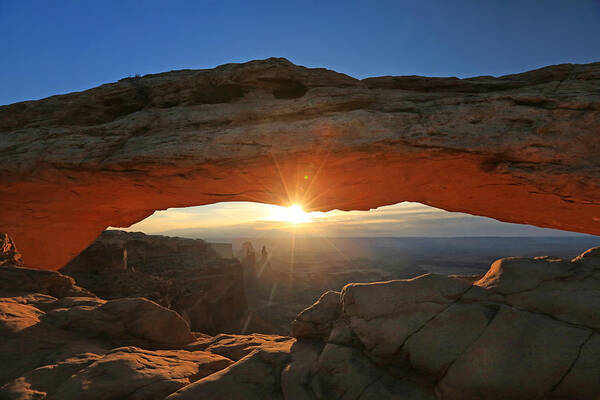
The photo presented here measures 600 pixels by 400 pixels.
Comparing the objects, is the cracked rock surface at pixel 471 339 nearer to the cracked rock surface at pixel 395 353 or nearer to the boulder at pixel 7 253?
the cracked rock surface at pixel 395 353

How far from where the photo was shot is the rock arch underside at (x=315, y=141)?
22.7 ft

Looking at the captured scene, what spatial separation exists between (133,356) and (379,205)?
380 inches

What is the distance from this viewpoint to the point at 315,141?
7484mm

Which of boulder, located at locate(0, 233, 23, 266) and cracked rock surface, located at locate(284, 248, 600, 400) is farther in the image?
boulder, located at locate(0, 233, 23, 266)

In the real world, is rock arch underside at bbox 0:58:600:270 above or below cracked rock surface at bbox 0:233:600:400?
above

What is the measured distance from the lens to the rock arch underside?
6.93m

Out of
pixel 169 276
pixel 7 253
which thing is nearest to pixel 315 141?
pixel 7 253

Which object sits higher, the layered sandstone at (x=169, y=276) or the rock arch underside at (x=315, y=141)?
the rock arch underside at (x=315, y=141)

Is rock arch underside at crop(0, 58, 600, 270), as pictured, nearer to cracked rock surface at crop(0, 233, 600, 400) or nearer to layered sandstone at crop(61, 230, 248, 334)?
cracked rock surface at crop(0, 233, 600, 400)

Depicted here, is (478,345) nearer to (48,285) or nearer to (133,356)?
(133,356)

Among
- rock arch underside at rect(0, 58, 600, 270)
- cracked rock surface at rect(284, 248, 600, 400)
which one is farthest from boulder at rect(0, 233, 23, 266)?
cracked rock surface at rect(284, 248, 600, 400)

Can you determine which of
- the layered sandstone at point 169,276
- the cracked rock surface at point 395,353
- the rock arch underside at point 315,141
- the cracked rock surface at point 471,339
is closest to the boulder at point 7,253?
the rock arch underside at point 315,141

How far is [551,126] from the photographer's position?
6719mm

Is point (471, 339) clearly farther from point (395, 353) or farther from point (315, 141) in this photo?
point (315, 141)
